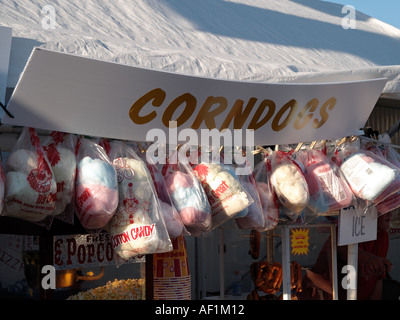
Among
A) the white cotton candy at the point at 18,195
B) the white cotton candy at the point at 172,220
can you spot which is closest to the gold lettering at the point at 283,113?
the white cotton candy at the point at 172,220

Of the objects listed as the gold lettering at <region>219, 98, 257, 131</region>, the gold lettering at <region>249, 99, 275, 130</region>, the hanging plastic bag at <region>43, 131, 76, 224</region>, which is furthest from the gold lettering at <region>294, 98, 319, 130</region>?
the hanging plastic bag at <region>43, 131, 76, 224</region>

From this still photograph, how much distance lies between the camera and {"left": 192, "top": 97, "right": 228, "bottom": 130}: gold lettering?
10.7 feet

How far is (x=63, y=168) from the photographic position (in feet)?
9.30

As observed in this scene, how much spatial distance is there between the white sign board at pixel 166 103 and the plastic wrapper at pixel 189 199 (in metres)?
0.23

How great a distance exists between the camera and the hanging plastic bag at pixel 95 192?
2793 millimetres

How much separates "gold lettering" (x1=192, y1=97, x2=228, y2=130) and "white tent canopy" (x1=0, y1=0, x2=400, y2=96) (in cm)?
42

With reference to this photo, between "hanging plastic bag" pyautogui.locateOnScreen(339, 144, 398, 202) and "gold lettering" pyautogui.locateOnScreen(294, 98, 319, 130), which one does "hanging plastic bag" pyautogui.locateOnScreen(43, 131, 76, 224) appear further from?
"hanging plastic bag" pyautogui.locateOnScreen(339, 144, 398, 202)

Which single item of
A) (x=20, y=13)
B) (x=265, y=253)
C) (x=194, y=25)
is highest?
(x=194, y=25)

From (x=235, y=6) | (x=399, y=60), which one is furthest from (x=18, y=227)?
(x=399, y=60)

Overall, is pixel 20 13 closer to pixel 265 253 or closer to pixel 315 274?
pixel 265 253

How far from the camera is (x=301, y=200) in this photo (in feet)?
11.8

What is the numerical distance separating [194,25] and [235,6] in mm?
1308

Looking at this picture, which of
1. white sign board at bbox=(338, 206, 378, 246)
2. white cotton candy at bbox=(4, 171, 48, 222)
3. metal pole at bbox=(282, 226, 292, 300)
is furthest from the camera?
metal pole at bbox=(282, 226, 292, 300)

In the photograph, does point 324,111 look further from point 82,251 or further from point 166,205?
point 82,251
